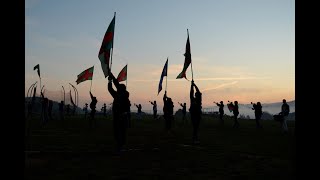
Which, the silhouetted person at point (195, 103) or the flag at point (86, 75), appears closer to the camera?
the silhouetted person at point (195, 103)

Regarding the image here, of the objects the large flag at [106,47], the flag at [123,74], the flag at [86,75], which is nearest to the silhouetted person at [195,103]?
the large flag at [106,47]

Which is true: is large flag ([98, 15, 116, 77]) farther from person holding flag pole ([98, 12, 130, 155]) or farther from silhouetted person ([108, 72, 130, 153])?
silhouetted person ([108, 72, 130, 153])

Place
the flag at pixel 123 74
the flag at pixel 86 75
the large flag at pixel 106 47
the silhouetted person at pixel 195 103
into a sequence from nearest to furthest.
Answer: the large flag at pixel 106 47 → the silhouetted person at pixel 195 103 → the flag at pixel 123 74 → the flag at pixel 86 75

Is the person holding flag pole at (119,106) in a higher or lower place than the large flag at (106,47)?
lower

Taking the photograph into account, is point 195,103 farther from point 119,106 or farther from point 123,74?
point 123,74

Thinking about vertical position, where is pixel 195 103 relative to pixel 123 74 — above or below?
below

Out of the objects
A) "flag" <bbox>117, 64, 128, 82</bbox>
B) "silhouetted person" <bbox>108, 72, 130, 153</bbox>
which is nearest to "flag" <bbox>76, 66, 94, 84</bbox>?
"flag" <bbox>117, 64, 128, 82</bbox>

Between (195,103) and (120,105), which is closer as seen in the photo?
(120,105)

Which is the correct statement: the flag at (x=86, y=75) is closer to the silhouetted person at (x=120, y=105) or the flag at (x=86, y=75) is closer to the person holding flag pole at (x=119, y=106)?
the person holding flag pole at (x=119, y=106)

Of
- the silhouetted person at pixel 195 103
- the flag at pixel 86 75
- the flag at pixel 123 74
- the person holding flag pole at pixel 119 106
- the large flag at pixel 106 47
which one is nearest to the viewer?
the person holding flag pole at pixel 119 106

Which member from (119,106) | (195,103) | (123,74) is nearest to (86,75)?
(123,74)

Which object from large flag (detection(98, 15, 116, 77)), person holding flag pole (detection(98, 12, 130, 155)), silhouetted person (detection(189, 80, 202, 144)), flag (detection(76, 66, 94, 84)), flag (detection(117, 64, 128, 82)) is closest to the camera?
person holding flag pole (detection(98, 12, 130, 155))

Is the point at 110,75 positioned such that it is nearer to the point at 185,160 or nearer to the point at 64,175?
the point at 185,160

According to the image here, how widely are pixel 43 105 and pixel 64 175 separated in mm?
20892
